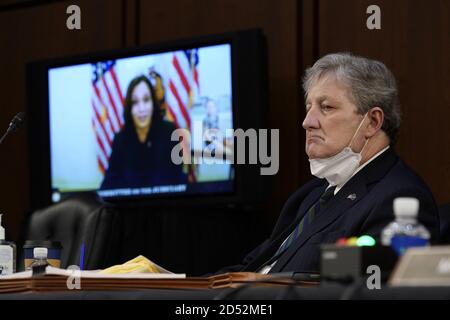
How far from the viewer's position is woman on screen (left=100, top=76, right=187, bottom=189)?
4.36 meters

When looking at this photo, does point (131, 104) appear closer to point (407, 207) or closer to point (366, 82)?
point (366, 82)

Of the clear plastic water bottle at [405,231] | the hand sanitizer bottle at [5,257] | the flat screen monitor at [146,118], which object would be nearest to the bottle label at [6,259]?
the hand sanitizer bottle at [5,257]

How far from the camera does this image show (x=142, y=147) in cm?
443

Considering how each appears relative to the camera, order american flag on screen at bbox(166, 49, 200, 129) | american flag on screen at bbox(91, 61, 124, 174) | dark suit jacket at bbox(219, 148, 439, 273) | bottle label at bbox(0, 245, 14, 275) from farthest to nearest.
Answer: american flag on screen at bbox(91, 61, 124, 174) < american flag on screen at bbox(166, 49, 200, 129) < bottle label at bbox(0, 245, 14, 275) < dark suit jacket at bbox(219, 148, 439, 273)

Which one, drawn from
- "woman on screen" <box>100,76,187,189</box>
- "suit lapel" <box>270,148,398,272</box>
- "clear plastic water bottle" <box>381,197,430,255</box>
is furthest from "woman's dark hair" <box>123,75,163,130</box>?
"clear plastic water bottle" <box>381,197,430,255</box>

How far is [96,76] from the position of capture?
15.1 ft

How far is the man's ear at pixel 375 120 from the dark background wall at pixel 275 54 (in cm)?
131

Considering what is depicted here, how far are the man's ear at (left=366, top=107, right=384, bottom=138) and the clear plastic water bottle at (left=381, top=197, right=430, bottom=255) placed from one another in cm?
134

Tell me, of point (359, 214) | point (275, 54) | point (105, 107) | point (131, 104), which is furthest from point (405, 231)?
point (105, 107)

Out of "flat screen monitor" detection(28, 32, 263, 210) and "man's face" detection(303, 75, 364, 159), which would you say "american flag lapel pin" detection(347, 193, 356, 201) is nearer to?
"man's face" detection(303, 75, 364, 159)

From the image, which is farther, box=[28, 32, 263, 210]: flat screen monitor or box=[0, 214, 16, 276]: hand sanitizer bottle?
box=[28, 32, 263, 210]: flat screen monitor
